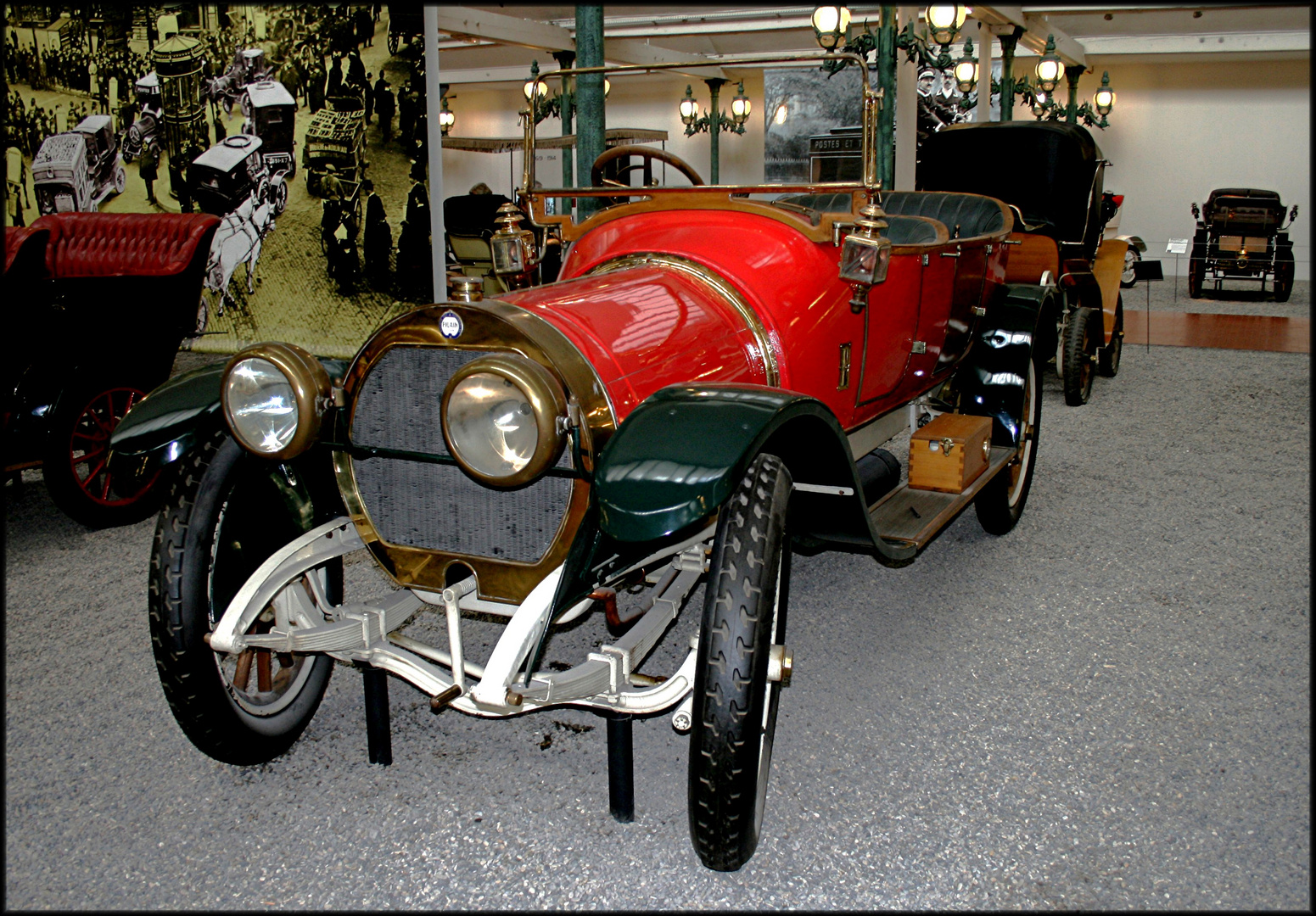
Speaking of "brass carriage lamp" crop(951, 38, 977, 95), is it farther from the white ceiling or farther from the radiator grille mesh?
the radiator grille mesh

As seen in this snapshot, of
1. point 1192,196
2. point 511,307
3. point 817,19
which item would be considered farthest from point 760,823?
point 1192,196

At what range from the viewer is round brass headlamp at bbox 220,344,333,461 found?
1854 mm

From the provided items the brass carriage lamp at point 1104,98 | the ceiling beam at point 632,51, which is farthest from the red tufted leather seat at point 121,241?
the brass carriage lamp at point 1104,98

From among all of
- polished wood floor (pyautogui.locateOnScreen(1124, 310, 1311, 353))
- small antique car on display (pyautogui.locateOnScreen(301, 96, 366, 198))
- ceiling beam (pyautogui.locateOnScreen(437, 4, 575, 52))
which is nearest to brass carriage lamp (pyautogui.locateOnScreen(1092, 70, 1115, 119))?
polished wood floor (pyautogui.locateOnScreen(1124, 310, 1311, 353))

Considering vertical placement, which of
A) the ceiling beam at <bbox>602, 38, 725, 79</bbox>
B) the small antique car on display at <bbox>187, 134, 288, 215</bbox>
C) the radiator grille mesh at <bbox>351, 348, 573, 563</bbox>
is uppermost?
the ceiling beam at <bbox>602, 38, 725, 79</bbox>

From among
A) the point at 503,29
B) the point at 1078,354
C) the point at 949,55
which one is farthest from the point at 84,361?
the point at 503,29

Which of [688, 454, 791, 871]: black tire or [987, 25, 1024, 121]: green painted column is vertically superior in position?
[987, 25, 1024, 121]: green painted column

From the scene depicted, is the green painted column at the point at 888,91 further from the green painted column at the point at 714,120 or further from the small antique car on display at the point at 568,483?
the green painted column at the point at 714,120

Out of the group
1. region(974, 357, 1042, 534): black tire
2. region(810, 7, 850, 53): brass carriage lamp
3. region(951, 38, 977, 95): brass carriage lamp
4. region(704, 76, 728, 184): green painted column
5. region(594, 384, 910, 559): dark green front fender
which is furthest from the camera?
region(704, 76, 728, 184): green painted column

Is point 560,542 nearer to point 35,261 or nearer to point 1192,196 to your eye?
point 35,261

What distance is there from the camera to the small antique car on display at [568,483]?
167 cm

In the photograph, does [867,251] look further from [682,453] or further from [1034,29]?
[1034,29]

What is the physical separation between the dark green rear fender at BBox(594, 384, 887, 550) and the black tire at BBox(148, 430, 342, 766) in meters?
0.84

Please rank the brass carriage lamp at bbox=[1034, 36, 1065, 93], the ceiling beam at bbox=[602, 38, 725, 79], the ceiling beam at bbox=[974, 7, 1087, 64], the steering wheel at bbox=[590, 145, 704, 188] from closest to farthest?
the steering wheel at bbox=[590, 145, 704, 188]
the ceiling beam at bbox=[974, 7, 1087, 64]
the brass carriage lamp at bbox=[1034, 36, 1065, 93]
the ceiling beam at bbox=[602, 38, 725, 79]
